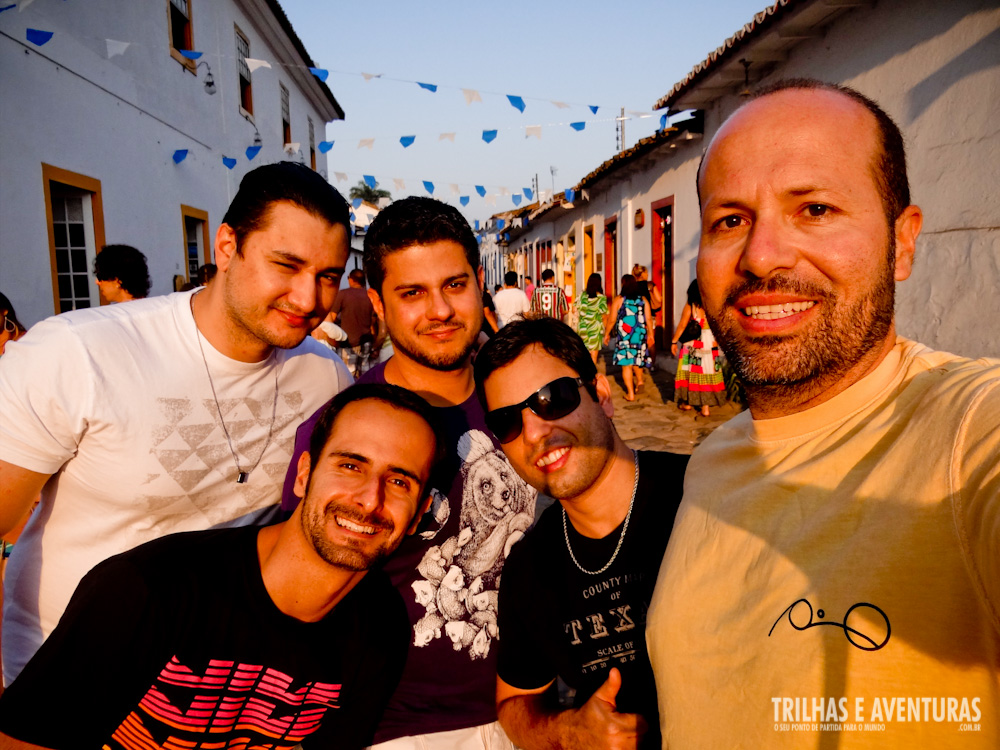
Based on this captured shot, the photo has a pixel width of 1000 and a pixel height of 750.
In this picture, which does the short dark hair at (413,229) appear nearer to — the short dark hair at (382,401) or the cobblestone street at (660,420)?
the short dark hair at (382,401)

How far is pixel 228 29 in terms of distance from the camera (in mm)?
10945

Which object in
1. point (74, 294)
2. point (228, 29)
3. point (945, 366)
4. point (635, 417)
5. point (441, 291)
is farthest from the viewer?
point (228, 29)

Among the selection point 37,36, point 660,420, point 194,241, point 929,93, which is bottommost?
point 660,420

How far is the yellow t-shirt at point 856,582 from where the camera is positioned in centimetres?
86

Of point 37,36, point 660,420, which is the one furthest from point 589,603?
point 37,36

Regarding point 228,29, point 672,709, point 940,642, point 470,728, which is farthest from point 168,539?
point 228,29

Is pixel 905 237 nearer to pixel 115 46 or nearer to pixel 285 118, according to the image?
pixel 115 46

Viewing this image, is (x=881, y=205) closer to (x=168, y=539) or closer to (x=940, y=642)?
(x=940, y=642)

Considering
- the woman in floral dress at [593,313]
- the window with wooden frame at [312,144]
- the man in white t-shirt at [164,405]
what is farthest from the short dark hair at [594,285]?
the window with wooden frame at [312,144]

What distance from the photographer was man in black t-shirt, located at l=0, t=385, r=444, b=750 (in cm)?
162

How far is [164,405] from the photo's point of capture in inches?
82.7

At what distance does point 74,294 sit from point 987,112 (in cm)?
966

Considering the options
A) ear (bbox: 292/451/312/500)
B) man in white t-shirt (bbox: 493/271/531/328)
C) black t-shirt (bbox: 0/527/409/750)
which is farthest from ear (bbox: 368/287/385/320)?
man in white t-shirt (bbox: 493/271/531/328)

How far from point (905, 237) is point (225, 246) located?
89.6 inches
